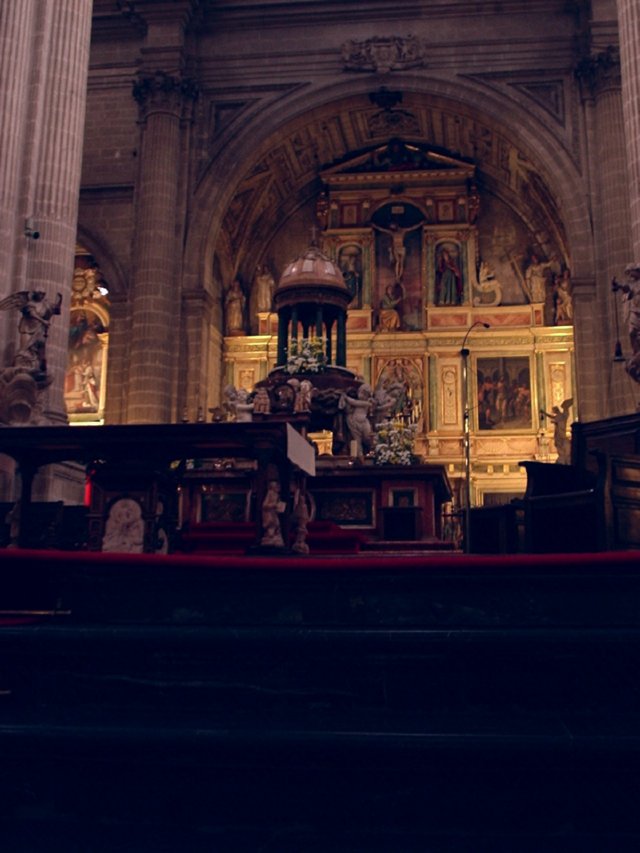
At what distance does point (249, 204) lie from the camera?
950 inches

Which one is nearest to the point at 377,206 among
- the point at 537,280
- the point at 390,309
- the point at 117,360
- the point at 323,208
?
the point at 323,208

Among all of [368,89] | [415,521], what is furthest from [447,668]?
[368,89]

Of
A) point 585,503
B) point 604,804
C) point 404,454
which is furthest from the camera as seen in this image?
point 404,454

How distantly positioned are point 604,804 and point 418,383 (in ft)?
70.2

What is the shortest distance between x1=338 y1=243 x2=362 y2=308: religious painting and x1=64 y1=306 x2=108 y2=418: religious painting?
262 inches

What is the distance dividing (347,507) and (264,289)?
14.3m

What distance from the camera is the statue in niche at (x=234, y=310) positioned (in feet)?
79.9

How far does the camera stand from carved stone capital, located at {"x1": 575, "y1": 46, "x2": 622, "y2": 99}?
64.7 ft

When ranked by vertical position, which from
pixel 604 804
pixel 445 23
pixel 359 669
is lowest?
Answer: pixel 604 804

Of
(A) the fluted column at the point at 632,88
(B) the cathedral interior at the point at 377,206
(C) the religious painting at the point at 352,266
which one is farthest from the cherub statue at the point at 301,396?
(C) the religious painting at the point at 352,266

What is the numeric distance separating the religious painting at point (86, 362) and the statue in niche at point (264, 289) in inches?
164

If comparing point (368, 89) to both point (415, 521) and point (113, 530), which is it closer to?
point (415, 521)

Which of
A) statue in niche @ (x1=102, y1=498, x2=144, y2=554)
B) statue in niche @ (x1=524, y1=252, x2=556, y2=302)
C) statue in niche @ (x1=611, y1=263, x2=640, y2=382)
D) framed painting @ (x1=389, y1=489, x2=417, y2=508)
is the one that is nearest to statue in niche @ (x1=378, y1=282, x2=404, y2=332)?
statue in niche @ (x1=524, y1=252, x2=556, y2=302)

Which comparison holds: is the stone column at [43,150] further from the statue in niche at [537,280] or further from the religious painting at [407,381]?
the statue in niche at [537,280]
